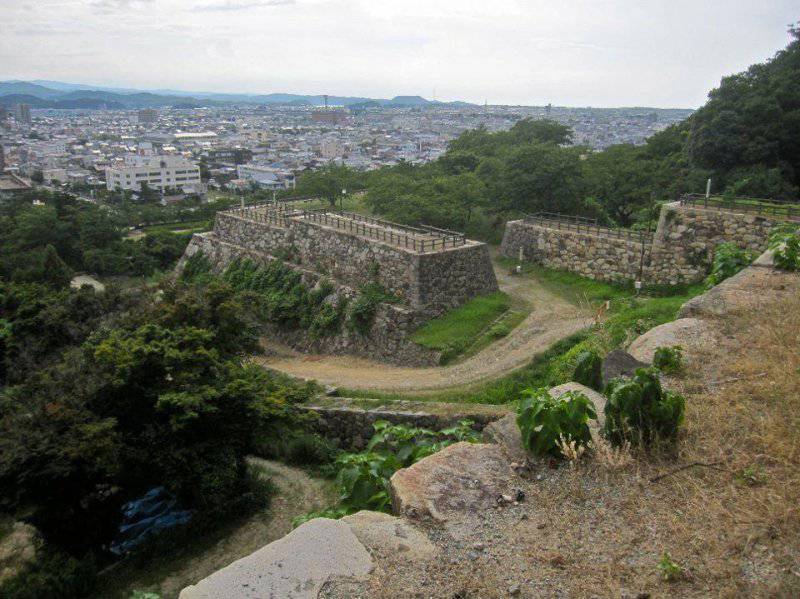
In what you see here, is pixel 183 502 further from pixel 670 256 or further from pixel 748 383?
pixel 670 256

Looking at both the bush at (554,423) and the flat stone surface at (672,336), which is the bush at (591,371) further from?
the bush at (554,423)

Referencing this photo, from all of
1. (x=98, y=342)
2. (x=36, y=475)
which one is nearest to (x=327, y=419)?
(x=98, y=342)

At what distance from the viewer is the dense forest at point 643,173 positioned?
2438 centimetres

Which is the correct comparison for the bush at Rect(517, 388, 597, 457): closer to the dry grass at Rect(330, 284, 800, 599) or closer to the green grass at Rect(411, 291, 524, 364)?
the dry grass at Rect(330, 284, 800, 599)

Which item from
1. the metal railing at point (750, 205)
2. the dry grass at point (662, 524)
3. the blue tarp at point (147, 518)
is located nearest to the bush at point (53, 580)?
the blue tarp at point (147, 518)

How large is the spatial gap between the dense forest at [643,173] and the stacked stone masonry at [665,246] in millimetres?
3587

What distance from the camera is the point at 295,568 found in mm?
4289

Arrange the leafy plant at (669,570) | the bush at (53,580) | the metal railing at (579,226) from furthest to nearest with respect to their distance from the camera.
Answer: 1. the metal railing at (579,226)
2. the bush at (53,580)
3. the leafy plant at (669,570)

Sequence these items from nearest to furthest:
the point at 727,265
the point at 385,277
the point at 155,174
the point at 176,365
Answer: the point at 176,365, the point at 727,265, the point at 385,277, the point at 155,174

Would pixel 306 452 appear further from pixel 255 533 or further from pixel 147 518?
pixel 147 518

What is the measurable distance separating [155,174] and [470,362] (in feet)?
329

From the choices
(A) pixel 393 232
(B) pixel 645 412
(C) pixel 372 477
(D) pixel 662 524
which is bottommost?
(C) pixel 372 477

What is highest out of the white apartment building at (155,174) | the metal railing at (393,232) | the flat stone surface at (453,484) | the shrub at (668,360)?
the shrub at (668,360)

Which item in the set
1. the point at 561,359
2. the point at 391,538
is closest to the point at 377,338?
the point at 561,359
